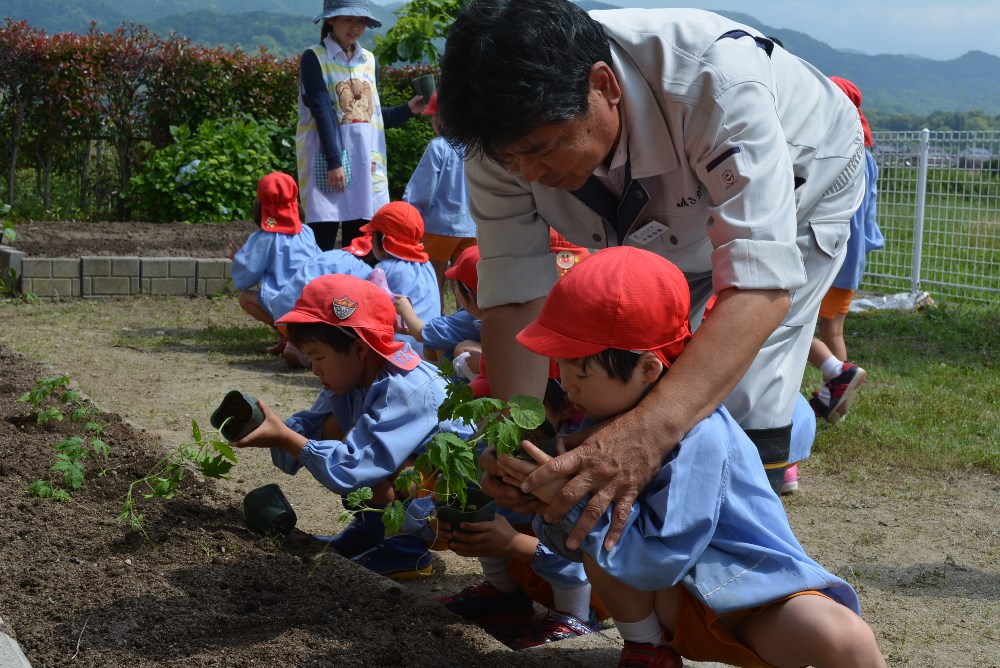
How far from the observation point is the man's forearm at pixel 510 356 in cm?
295

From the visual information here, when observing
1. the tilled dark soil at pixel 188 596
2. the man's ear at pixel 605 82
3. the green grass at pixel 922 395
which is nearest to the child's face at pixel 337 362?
the tilled dark soil at pixel 188 596

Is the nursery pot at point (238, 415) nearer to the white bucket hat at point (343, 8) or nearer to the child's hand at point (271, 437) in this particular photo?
the child's hand at point (271, 437)

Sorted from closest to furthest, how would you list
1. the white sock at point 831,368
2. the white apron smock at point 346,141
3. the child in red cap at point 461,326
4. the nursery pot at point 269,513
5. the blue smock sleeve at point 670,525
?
the blue smock sleeve at point 670,525
the nursery pot at point 269,513
the child in red cap at point 461,326
the white sock at point 831,368
the white apron smock at point 346,141

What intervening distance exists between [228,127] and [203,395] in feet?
23.7

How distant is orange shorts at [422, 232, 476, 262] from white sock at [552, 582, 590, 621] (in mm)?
4933

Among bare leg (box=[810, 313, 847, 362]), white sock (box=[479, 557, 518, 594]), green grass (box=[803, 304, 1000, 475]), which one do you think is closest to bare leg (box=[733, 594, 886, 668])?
white sock (box=[479, 557, 518, 594])

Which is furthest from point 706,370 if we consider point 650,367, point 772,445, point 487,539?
point 487,539

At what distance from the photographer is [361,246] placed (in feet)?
23.9

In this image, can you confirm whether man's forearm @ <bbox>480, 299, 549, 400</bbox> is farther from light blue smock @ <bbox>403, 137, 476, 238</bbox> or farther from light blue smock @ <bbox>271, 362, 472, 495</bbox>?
light blue smock @ <bbox>403, 137, 476, 238</bbox>

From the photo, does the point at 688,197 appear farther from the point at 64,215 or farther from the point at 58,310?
the point at 64,215

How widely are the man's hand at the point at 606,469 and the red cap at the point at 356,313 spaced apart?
1.62 metres

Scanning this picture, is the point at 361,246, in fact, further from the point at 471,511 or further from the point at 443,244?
the point at 471,511

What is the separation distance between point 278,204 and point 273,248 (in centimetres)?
29

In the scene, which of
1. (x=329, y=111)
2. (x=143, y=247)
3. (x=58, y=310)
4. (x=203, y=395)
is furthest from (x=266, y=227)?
(x=143, y=247)
